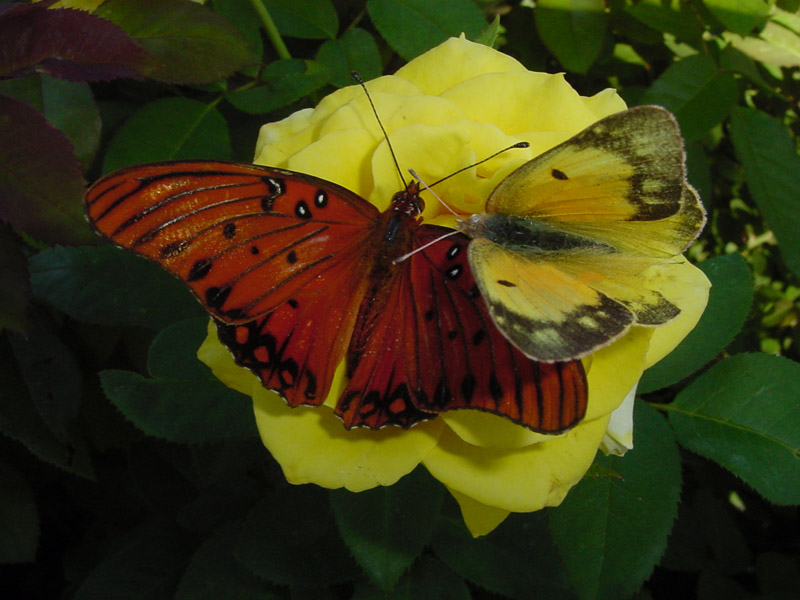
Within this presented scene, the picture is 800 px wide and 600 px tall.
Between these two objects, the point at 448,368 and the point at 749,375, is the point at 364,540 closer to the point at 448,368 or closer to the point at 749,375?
the point at 448,368

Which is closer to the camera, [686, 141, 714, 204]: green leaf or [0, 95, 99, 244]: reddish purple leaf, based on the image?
[0, 95, 99, 244]: reddish purple leaf

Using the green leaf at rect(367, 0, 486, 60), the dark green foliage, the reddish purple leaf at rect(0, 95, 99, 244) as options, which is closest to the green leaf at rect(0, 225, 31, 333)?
the dark green foliage

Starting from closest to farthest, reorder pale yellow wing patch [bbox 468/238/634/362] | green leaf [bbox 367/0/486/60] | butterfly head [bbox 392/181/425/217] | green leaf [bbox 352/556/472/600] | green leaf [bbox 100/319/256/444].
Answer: pale yellow wing patch [bbox 468/238/634/362], butterfly head [bbox 392/181/425/217], green leaf [bbox 100/319/256/444], green leaf [bbox 352/556/472/600], green leaf [bbox 367/0/486/60]

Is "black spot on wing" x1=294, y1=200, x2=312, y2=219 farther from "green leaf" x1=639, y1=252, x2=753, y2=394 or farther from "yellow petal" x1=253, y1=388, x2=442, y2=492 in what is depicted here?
"green leaf" x1=639, y1=252, x2=753, y2=394

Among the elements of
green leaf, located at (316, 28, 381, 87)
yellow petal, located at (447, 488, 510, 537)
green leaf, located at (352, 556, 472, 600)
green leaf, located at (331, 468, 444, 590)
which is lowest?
green leaf, located at (352, 556, 472, 600)

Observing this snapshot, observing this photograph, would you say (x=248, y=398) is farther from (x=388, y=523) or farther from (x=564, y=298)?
(x=564, y=298)

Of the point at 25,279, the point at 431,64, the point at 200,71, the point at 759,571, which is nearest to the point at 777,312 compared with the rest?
the point at 759,571

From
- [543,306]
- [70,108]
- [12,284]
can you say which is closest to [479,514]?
[543,306]

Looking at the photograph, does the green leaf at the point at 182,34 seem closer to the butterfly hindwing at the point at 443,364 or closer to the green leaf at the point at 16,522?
the butterfly hindwing at the point at 443,364
